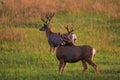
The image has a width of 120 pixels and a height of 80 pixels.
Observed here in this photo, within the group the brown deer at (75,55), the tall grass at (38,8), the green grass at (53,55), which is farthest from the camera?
the tall grass at (38,8)

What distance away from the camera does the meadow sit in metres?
14.8

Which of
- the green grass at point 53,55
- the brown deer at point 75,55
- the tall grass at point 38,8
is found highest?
the tall grass at point 38,8

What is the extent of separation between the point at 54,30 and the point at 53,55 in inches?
224

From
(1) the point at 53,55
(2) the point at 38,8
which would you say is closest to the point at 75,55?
(1) the point at 53,55

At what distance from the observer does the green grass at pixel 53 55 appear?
46.7ft

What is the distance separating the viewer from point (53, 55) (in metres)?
18.7

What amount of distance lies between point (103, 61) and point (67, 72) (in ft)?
9.42

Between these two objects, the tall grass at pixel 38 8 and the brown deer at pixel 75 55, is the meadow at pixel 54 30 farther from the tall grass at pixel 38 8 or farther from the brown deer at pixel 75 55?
the brown deer at pixel 75 55

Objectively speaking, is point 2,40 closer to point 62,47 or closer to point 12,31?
point 12,31

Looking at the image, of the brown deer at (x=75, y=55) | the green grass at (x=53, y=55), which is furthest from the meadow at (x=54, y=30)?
the brown deer at (x=75, y=55)

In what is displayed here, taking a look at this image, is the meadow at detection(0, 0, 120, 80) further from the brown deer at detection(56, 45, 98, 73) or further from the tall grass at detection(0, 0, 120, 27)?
the brown deer at detection(56, 45, 98, 73)

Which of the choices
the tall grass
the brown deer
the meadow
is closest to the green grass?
the meadow

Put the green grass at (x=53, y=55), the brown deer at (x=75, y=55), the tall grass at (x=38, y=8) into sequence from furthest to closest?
the tall grass at (x=38, y=8) → the brown deer at (x=75, y=55) → the green grass at (x=53, y=55)

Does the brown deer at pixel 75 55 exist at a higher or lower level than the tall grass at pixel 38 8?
lower
